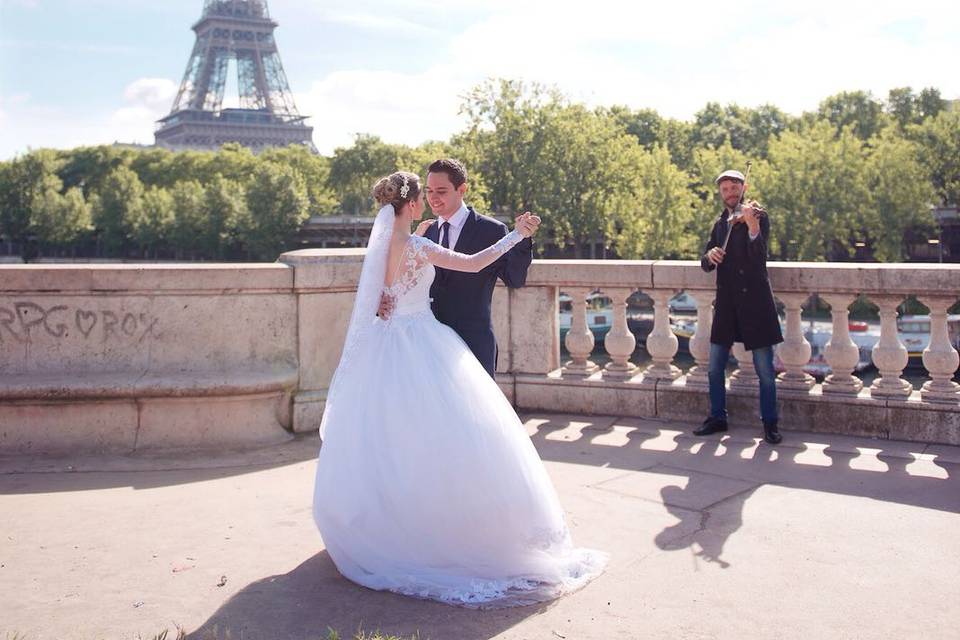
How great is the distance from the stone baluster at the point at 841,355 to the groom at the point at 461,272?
9.35 ft

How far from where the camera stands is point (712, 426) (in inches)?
264

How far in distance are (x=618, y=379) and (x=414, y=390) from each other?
3479 millimetres

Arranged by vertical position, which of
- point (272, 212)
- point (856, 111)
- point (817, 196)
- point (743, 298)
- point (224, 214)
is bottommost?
point (743, 298)

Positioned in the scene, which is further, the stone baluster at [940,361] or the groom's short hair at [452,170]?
the stone baluster at [940,361]

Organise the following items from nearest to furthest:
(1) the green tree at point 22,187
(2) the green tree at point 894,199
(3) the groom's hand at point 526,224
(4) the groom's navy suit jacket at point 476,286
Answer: (3) the groom's hand at point 526,224, (4) the groom's navy suit jacket at point 476,286, (2) the green tree at point 894,199, (1) the green tree at point 22,187

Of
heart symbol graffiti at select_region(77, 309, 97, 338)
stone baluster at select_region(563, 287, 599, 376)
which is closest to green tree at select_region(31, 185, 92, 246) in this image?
heart symbol graffiti at select_region(77, 309, 97, 338)

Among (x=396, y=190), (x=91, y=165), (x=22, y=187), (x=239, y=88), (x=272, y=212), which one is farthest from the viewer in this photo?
(x=239, y=88)

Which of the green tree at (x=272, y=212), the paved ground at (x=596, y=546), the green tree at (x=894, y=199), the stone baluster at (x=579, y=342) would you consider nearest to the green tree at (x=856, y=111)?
the green tree at (x=894, y=199)

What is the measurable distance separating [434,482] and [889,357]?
3.91 m

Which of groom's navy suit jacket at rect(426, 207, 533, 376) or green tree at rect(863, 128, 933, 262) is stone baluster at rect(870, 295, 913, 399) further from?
green tree at rect(863, 128, 933, 262)

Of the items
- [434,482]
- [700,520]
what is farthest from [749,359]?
[434,482]

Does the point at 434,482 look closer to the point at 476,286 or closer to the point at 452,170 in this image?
the point at 476,286

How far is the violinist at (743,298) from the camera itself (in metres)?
6.41

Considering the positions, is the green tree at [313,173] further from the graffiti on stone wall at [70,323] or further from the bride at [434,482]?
the bride at [434,482]
